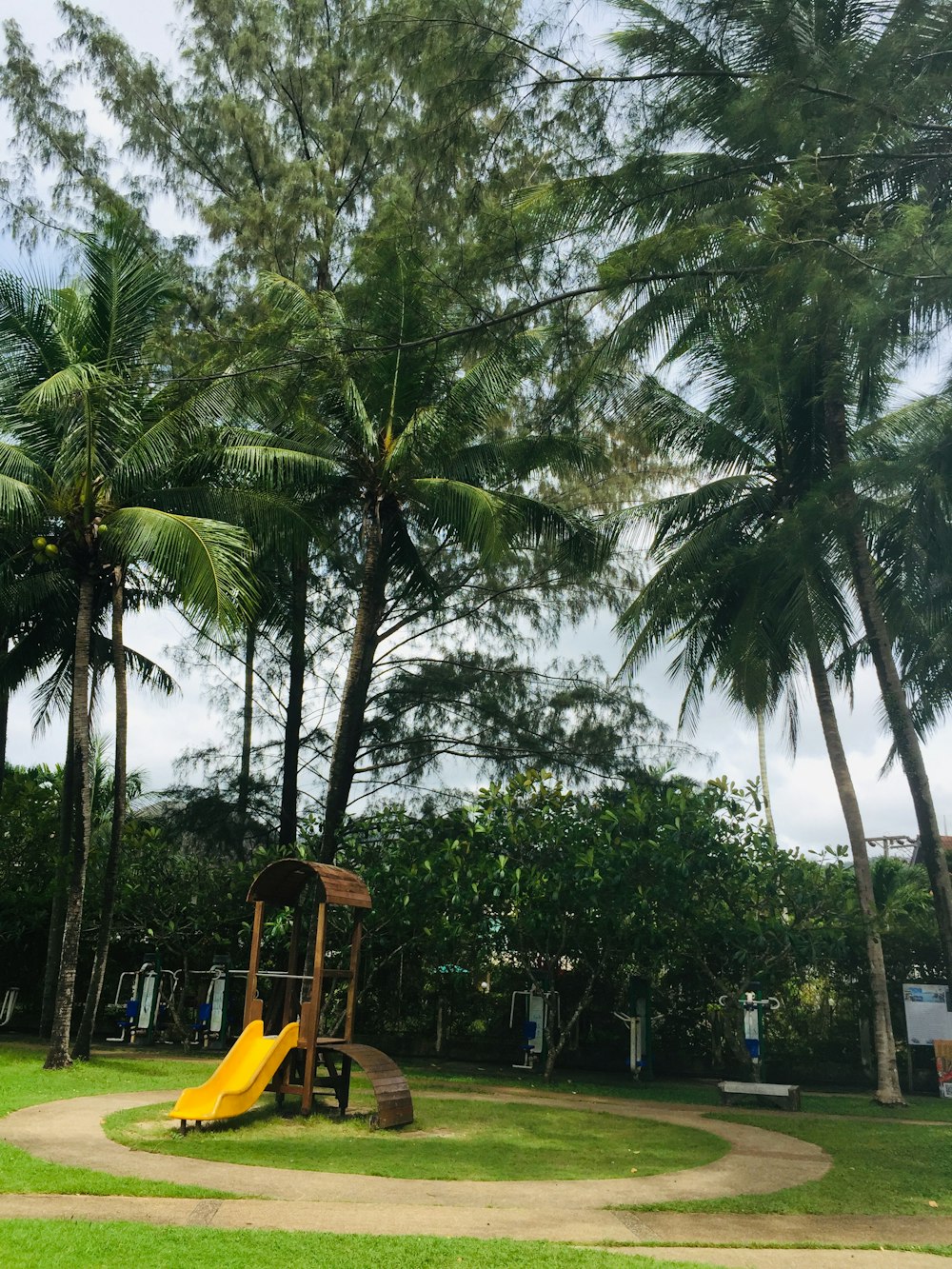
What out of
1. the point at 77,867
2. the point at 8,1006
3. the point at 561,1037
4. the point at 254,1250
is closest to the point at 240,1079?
the point at 254,1250

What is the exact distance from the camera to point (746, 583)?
15.4 m

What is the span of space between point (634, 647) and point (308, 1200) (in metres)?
11.5

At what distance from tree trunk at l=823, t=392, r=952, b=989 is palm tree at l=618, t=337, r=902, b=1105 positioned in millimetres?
697

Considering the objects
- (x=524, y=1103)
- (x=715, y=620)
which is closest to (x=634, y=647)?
(x=715, y=620)

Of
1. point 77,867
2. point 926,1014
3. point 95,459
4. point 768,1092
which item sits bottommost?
point 768,1092

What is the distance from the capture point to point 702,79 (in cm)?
754

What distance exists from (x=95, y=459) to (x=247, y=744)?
7.39 meters

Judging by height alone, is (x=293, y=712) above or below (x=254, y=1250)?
above

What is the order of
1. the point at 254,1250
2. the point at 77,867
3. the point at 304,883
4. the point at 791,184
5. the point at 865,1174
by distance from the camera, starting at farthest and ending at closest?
1. the point at 77,867
2. the point at 304,883
3. the point at 865,1174
4. the point at 791,184
5. the point at 254,1250

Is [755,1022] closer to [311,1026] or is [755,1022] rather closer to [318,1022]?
[318,1022]

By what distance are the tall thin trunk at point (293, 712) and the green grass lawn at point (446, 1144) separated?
8.33m

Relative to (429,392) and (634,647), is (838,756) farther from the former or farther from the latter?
(429,392)

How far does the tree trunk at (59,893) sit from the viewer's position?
15.2 m

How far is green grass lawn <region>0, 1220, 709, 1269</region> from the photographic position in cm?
441
